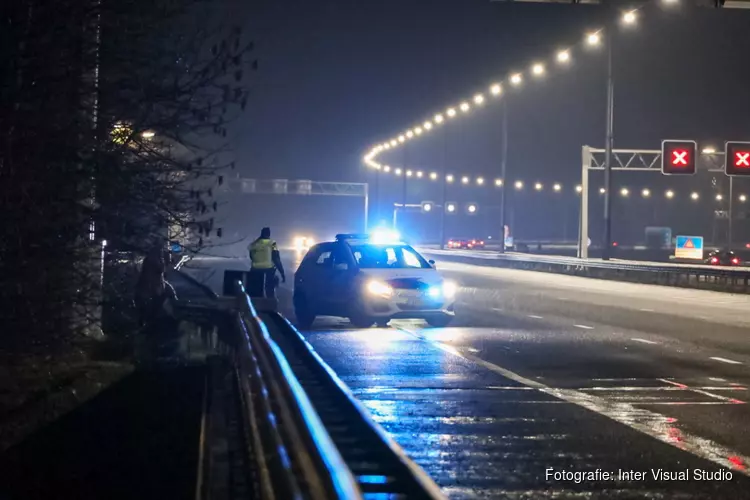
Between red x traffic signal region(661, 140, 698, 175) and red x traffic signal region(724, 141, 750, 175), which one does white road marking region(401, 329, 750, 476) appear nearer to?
red x traffic signal region(724, 141, 750, 175)

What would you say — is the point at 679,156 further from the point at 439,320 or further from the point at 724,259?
the point at 439,320

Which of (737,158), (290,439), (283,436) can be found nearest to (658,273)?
(737,158)

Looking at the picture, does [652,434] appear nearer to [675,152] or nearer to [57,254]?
[57,254]

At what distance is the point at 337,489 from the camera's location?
492cm

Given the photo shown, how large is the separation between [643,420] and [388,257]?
11.4m

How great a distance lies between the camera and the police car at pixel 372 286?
20500mm

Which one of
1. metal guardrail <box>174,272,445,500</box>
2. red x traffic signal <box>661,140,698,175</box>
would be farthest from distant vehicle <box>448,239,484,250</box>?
metal guardrail <box>174,272,445,500</box>

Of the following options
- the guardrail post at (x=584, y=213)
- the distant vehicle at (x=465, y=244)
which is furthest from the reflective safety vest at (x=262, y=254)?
the distant vehicle at (x=465, y=244)

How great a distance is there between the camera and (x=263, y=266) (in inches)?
941

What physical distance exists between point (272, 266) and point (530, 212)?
14290cm

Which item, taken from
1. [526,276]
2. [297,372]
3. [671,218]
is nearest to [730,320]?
[297,372]

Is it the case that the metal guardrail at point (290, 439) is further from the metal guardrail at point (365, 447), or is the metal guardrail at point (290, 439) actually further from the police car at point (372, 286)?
the police car at point (372, 286)

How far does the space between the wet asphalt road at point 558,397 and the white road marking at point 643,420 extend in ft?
0.05

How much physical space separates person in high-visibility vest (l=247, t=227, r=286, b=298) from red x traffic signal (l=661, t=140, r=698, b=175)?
87.1ft
